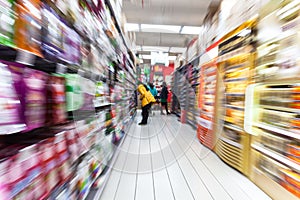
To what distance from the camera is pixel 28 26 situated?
52cm

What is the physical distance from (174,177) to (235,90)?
1.22m

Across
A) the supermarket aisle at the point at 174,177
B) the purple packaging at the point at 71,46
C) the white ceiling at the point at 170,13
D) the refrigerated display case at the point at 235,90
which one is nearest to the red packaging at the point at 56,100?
the purple packaging at the point at 71,46

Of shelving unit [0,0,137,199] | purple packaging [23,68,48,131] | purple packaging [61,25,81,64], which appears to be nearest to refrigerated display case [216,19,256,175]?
shelving unit [0,0,137,199]

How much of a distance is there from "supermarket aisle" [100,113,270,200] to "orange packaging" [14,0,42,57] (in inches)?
50.5

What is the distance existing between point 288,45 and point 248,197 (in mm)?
1291

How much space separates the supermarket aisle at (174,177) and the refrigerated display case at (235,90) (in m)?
0.19

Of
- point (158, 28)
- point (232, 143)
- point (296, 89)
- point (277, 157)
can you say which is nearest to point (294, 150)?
point (277, 157)

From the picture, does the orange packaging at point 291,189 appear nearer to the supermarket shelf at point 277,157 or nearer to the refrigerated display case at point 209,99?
the supermarket shelf at point 277,157

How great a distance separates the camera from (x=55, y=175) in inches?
27.6

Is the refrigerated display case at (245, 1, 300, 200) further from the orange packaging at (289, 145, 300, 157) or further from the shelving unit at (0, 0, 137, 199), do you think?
the shelving unit at (0, 0, 137, 199)

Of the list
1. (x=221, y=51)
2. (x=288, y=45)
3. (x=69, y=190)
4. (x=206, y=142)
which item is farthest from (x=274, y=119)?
(x=69, y=190)

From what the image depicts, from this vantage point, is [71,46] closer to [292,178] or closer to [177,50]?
[292,178]

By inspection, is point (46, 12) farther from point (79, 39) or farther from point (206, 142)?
point (206, 142)

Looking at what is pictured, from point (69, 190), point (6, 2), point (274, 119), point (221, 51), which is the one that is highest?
point (221, 51)
